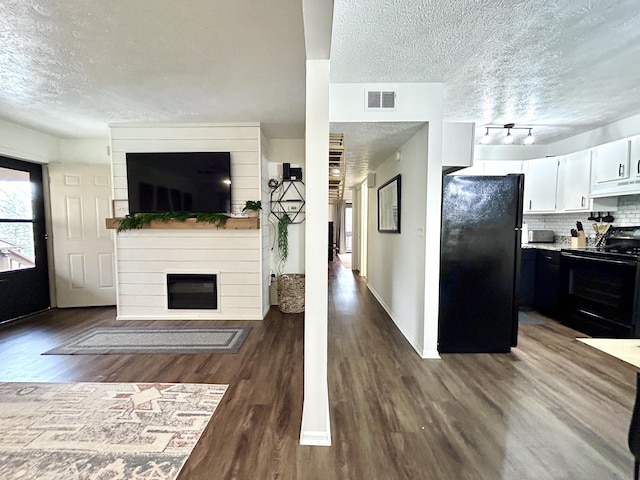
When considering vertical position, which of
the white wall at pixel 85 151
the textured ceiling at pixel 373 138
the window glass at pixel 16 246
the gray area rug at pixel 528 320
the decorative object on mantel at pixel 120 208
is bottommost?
the gray area rug at pixel 528 320

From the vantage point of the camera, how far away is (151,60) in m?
2.19

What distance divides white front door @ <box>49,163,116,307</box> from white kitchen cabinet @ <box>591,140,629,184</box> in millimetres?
6557

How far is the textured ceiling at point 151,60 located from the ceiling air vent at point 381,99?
646 millimetres

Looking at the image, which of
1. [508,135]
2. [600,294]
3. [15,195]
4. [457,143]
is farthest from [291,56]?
[15,195]

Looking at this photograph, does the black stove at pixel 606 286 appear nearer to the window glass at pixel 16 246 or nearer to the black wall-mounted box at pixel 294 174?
the black wall-mounted box at pixel 294 174

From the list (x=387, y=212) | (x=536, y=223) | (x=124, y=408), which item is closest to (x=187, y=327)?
(x=124, y=408)

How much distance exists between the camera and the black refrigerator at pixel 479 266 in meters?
2.75

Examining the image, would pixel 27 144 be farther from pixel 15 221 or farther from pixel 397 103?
pixel 397 103

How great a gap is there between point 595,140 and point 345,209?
8.69 metres

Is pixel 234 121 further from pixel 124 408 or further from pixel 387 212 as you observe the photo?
pixel 124 408

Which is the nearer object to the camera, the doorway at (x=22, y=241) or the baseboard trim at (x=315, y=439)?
the baseboard trim at (x=315, y=439)

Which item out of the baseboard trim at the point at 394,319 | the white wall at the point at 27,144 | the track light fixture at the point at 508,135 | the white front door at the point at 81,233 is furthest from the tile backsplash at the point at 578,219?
the white wall at the point at 27,144

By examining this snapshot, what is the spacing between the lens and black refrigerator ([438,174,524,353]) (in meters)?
2.75

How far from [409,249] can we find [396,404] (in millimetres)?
1613
